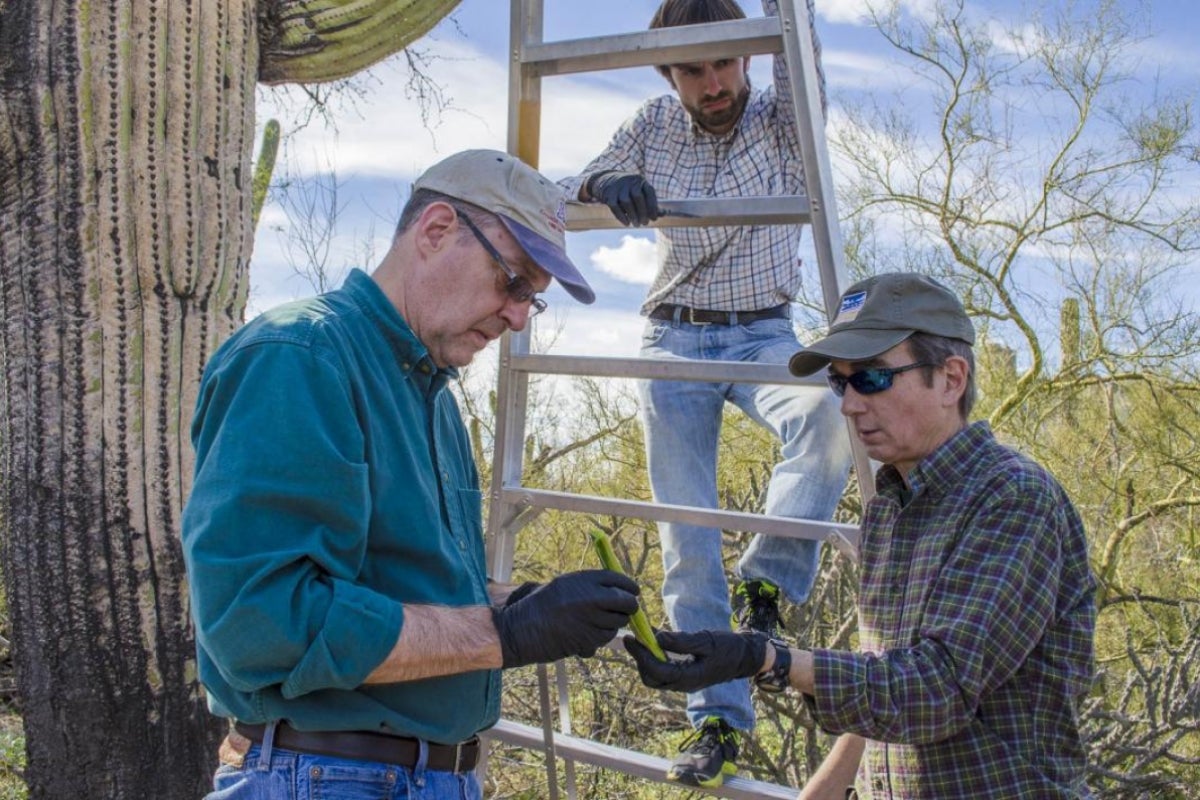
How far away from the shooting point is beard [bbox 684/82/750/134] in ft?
10.3

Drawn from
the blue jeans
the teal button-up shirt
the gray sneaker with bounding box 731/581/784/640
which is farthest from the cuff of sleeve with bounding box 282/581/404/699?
the blue jeans

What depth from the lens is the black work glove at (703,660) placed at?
2.16 m

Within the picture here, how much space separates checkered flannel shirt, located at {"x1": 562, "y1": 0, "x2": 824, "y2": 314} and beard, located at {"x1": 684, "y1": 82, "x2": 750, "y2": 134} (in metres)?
0.02

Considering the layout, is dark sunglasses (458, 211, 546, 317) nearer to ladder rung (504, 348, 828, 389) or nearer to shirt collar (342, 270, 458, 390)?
shirt collar (342, 270, 458, 390)

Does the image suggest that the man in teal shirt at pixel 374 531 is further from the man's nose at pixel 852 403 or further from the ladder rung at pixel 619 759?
the ladder rung at pixel 619 759

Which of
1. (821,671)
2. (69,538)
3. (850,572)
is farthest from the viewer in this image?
(850,572)

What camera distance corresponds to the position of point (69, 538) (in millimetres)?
3318

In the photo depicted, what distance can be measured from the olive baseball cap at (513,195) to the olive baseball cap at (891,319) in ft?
2.01

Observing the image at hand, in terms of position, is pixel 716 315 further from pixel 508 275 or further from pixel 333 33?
pixel 333 33

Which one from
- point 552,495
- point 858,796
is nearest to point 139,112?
point 552,495

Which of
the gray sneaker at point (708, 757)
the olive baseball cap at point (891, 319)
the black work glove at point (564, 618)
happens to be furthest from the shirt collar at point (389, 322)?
the gray sneaker at point (708, 757)

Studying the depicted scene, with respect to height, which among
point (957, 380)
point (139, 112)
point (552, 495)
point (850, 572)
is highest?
point (139, 112)

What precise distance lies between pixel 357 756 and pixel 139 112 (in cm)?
234

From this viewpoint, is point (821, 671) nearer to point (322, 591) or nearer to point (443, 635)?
point (443, 635)
